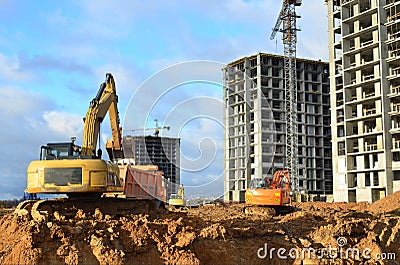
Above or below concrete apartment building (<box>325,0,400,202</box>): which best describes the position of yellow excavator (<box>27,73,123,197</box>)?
below

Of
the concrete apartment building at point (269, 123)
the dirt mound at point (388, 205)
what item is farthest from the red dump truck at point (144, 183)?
the concrete apartment building at point (269, 123)

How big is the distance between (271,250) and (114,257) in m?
3.70

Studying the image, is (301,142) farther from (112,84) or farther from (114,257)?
(114,257)

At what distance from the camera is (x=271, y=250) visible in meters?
10.3

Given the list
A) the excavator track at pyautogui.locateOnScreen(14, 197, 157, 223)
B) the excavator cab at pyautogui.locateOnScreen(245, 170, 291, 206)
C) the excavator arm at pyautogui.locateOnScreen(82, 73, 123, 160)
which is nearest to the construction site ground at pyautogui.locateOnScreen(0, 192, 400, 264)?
the excavator track at pyautogui.locateOnScreen(14, 197, 157, 223)

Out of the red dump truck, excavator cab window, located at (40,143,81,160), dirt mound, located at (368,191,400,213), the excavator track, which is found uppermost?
excavator cab window, located at (40,143,81,160)

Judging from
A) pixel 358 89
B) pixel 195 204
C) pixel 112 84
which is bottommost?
pixel 195 204

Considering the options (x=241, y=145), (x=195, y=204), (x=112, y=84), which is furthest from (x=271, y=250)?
(x=241, y=145)

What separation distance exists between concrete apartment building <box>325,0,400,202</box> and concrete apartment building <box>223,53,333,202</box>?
1479cm

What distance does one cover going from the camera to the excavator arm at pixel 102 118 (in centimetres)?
1254

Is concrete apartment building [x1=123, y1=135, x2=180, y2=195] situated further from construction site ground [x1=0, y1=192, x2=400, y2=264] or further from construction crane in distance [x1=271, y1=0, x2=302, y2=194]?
construction crane in distance [x1=271, y1=0, x2=302, y2=194]

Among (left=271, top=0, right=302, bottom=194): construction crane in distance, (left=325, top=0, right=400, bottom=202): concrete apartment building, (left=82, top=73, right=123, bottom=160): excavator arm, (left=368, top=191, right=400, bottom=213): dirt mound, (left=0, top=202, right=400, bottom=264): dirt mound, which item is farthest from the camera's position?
(left=271, top=0, right=302, bottom=194): construction crane in distance


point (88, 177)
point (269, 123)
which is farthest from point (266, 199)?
point (269, 123)

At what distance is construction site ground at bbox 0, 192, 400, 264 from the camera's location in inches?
343
